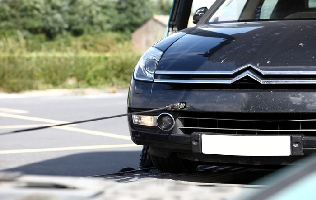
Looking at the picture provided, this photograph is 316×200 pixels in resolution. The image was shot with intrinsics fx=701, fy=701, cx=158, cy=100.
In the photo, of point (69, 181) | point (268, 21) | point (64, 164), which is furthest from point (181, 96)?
point (64, 164)

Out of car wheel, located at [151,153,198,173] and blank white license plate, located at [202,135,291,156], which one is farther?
car wheel, located at [151,153,198,173]

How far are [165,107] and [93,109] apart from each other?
1177cm

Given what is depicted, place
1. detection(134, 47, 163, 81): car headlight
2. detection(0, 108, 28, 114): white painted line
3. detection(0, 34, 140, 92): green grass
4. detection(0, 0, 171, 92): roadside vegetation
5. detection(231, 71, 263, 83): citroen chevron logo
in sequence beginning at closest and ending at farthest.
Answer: detection(231, 71, 263, 83): citroen chevron logo < detection(134, 47, 163, 81): car headlight < detection(0, 108, 28, 114): white painted line < detection(0, 34, 140, 92): green grass < detection(0, 0, 171, 92): roadside vegetation

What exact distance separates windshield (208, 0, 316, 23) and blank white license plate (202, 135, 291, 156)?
4.63 feet

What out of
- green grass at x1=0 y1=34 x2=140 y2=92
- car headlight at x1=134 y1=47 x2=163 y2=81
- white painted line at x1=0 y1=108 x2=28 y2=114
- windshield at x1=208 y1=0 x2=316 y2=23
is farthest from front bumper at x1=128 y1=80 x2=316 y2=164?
green grass at x1=0 y1=34 x2=140 y2=92

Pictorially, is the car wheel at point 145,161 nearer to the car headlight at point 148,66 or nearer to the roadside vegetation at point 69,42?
the car headlight at point 148,66

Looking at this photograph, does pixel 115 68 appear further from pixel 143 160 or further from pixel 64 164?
pixel 143 160

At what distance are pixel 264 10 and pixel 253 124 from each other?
5.03ft

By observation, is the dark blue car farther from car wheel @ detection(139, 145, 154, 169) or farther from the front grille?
car wheel @ detection(139, 145, 154, 169)

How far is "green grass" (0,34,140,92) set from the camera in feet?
79.0

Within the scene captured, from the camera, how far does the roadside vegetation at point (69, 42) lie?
25.1 m

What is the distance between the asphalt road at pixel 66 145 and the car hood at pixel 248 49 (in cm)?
293

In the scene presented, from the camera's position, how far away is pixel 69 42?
87.3 m

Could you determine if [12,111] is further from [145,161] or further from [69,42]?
[69,42]
